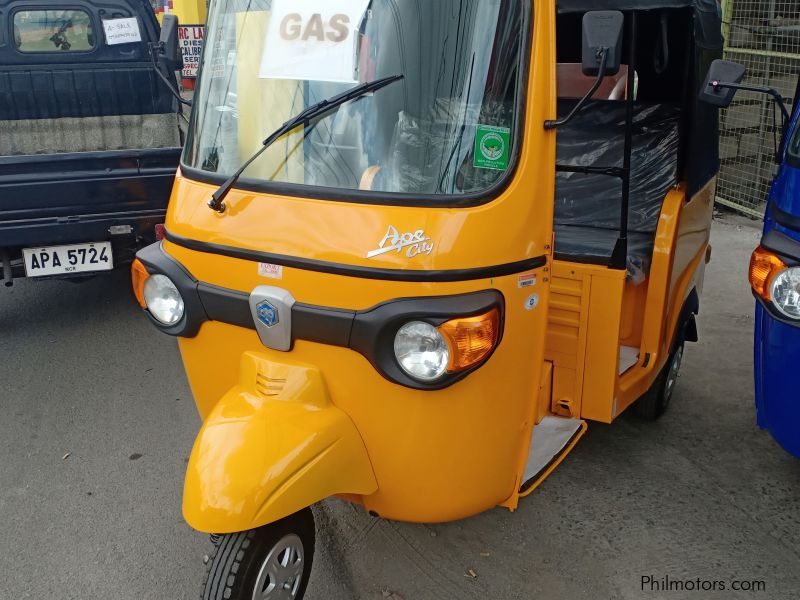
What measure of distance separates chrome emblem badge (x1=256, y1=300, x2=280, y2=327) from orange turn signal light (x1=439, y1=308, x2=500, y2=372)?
525 millimetres

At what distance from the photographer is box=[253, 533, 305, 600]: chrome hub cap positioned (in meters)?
2.40

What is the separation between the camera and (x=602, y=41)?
2248 millimetres

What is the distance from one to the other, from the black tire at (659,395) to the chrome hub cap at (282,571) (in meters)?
2.16

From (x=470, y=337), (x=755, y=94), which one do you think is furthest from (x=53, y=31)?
(x=755, y=94)

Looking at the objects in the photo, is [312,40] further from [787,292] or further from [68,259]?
[68,259]

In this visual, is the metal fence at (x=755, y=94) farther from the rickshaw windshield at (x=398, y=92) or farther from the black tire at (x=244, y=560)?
the black tire at (x=244, y=560)

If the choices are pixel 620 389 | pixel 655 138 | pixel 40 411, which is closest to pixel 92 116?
pixel 40 411

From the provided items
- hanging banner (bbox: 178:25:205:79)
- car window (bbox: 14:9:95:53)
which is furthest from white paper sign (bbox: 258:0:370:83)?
hanging banner (bbox: 178:25:205:79)

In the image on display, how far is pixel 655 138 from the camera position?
4.28 meters

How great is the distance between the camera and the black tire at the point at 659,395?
3950mm

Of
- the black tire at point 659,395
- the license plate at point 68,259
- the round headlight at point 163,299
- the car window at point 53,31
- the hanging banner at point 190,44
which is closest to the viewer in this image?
the round headlight at point 163,299

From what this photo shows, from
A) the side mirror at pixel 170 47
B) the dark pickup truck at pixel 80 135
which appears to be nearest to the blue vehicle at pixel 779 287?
the side mirror at pixel 170 47

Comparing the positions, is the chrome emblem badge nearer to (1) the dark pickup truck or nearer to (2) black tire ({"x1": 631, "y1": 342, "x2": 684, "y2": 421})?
(2) black tire ({"x1": 631, "y1": 342, "x2": 684, "y2": 421})

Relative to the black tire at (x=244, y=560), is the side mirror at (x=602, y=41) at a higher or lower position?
higher
